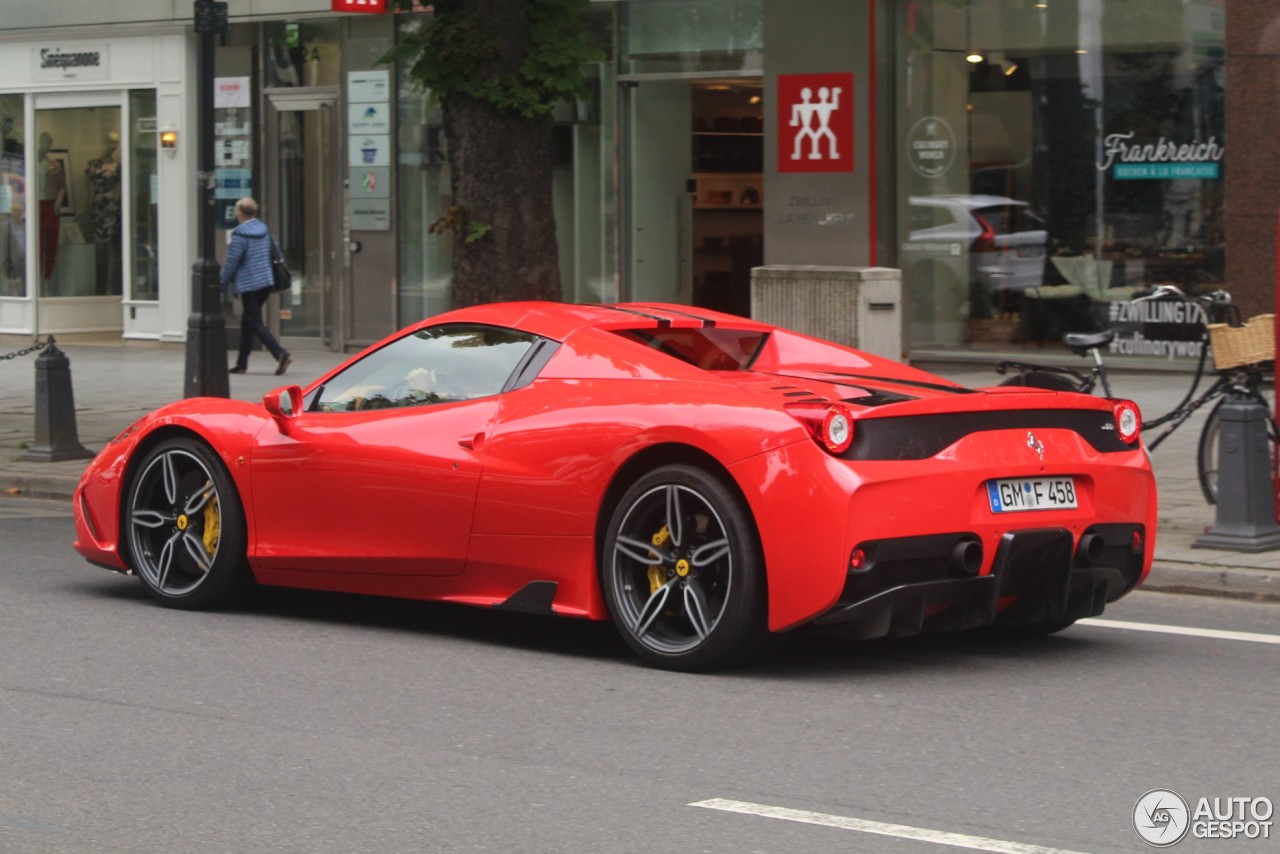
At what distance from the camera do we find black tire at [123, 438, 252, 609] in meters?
8.40

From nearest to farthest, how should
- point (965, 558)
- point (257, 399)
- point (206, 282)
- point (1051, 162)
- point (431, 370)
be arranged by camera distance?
point (965, 558), point (431, 370), point (206, 282), point (257, 399), point (1051, 162)

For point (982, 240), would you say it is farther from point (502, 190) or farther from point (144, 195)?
point (144, 195)

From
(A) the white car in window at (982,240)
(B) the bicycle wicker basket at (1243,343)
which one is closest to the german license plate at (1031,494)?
(B) the bicycle wicker basket at (1243,343)

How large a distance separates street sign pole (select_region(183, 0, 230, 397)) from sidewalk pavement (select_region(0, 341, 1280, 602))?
3.07 ft

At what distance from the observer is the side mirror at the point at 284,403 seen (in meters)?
8.22

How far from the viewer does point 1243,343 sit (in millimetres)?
10516

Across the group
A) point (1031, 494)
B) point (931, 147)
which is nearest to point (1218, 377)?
point (1031, 494)

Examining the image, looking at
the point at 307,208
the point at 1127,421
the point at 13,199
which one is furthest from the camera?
the point at 13,199

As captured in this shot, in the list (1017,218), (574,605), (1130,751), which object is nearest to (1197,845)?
(1130,751)

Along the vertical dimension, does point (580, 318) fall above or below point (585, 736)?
above

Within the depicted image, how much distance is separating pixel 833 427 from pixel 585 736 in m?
1.34

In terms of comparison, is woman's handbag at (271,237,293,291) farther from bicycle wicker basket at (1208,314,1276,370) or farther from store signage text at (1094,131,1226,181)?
bicycle wicker basket at (1208,314,1276,370)

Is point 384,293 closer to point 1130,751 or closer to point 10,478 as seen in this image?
point 10,478

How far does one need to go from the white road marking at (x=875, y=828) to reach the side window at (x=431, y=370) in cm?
282
